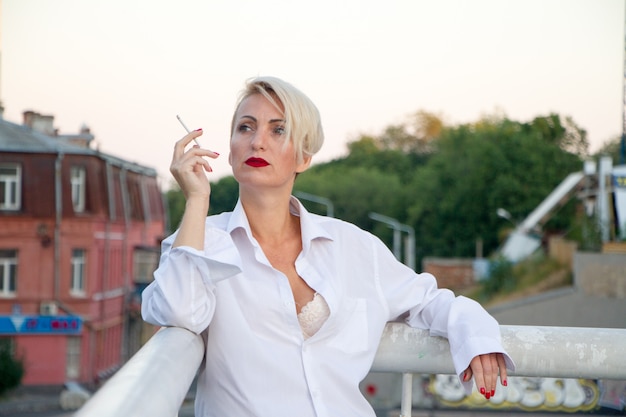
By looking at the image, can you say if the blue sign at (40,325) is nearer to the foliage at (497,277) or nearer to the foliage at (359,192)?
the foliage at (497,277)

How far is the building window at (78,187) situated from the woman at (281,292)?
38.2 m

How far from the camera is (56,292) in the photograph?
39.7 metres

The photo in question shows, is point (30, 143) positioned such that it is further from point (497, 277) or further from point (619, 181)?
point (619, 181)

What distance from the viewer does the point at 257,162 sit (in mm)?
2629

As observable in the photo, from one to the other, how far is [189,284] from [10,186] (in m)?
38.6

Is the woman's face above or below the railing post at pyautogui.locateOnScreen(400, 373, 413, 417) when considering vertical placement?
above

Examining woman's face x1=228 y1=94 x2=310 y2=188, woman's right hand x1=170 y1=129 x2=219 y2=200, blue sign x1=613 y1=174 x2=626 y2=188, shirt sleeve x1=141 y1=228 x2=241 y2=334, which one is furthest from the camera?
blue sign x1=613 y1=174 x2=626 y2=188

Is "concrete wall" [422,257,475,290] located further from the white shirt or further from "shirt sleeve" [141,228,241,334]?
"shirt sleeve" [141,228,241,334]

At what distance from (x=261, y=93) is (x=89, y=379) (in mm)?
39331

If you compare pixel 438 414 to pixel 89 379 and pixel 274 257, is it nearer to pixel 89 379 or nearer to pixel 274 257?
pixel 89 379

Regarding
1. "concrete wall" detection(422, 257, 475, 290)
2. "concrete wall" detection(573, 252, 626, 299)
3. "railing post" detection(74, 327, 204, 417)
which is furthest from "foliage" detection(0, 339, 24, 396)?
"railing post" detection(74, 327, 204, 417)

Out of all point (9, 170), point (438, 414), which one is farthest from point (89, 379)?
point (438, 414)

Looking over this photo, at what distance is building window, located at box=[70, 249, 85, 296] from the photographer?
4044 centimetres

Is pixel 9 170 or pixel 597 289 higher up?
pixel 9 170
